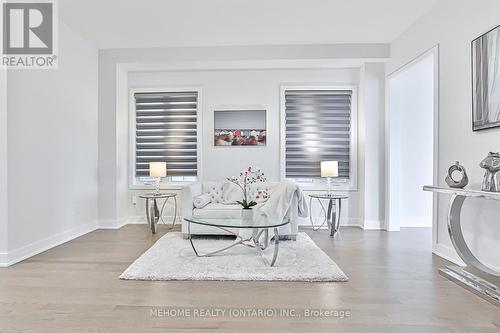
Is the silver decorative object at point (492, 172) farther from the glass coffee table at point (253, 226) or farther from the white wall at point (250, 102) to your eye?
the white wall at point (250, 102)

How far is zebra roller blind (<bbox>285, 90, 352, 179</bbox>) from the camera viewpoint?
531 cm

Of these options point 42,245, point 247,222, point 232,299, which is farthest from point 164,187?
point 232,299

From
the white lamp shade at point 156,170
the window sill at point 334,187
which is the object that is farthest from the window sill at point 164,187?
the window sill at point 334,187

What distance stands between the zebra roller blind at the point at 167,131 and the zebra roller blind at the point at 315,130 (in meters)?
1.73

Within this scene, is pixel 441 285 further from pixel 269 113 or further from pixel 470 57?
pixel 269 113

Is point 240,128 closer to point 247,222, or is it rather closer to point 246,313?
point 247,222

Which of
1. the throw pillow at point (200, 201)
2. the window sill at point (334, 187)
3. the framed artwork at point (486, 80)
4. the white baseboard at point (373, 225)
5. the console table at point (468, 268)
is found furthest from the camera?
the window sill at point (334, 187)

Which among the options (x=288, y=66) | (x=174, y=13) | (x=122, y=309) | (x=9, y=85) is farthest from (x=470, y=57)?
(x=9, y=85)

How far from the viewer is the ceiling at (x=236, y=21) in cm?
365

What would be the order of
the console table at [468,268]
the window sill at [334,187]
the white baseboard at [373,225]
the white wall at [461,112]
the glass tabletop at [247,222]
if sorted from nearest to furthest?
the console table at [468,268]
the white wall at [461,112]
the glass tabletop at [247,222]
the white baseboard at [373,225]
the window sill at [334,187]

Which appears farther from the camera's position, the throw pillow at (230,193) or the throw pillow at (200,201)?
the throw pillow at (230,193)

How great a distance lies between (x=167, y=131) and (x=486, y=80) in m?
4.55

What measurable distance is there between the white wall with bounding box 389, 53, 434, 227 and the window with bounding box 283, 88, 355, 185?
2.39ft

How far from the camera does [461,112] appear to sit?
3.21 m
